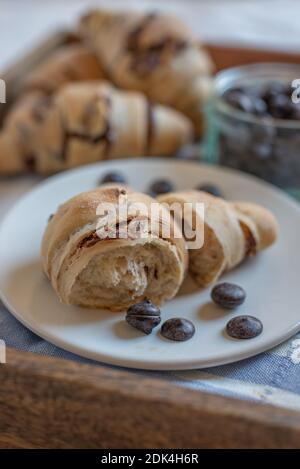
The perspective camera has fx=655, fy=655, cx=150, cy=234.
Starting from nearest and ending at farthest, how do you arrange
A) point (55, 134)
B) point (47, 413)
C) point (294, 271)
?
point (47, 413) < point (294, 271) < point (55, 134)

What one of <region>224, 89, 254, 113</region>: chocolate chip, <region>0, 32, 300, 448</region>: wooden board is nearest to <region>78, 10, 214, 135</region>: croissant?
<region>224, 89, 254, 113</region>: chocolate chip

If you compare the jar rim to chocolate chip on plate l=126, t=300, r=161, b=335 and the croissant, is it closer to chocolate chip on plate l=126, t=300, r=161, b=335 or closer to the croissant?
the croissant

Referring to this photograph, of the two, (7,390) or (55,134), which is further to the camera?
(55,134)

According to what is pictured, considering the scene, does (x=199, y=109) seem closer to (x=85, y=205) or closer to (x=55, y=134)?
(x=55, y=134)

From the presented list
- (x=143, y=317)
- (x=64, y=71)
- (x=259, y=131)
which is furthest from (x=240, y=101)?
(x=143, y=317)

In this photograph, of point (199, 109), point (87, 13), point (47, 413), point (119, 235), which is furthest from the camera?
point (87, 13)

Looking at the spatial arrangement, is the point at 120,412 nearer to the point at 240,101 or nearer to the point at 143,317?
the point at 143,317
